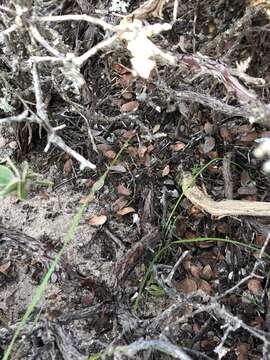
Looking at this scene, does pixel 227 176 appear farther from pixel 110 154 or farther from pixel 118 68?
pixel 118 68

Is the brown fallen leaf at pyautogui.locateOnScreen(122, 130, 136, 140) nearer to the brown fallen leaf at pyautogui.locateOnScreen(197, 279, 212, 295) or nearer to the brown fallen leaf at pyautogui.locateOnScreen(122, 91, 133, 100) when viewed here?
the brown fallen leaf at pyautogui.locateOnScreen(122, 91, 133, 100)

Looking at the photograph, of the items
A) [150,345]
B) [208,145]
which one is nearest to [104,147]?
[208,145]

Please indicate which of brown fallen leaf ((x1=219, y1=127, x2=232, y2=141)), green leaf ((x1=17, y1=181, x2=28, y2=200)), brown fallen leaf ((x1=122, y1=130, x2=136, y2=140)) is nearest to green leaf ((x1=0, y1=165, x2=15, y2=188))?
green leaf ((x1=17, y1=181, x2=28, y2=200))

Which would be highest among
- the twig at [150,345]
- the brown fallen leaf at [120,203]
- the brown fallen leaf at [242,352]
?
the twig at [150,345]

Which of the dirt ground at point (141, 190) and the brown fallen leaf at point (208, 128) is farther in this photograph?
the brown fallen leaf at point (208, 128)

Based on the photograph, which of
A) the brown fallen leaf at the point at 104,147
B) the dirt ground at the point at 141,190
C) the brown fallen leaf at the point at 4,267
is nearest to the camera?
the dirt ground at the point at 141,190

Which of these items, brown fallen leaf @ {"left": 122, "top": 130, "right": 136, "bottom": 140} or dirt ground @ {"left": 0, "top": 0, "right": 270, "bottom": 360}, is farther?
brown fallen leaf @ {"left": 122, "top": 130, "right": 136, "bottom": 140}

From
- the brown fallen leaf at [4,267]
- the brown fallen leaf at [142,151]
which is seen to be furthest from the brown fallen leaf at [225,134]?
the brown fallen leaf at [4,267]

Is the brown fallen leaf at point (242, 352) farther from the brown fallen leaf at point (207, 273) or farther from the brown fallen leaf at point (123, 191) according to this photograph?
the brown fallen leaf at point (123, 191)
